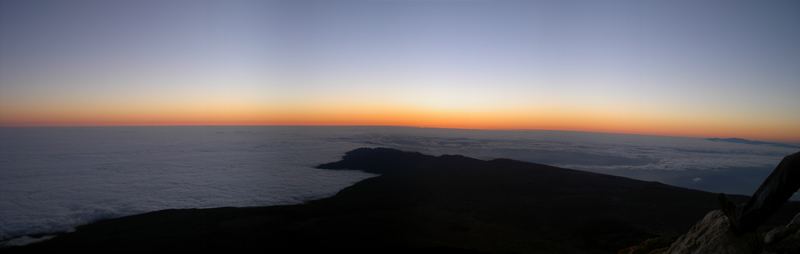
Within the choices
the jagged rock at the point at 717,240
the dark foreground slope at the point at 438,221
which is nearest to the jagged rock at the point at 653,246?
the jagged rock at the point at 717,240

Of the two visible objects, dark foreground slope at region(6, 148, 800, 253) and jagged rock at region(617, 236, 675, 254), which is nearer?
jagged rock at region(617, 236, 675, 254)

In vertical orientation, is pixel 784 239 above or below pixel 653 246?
above

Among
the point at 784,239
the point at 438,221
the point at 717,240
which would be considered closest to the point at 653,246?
the point at 717,240

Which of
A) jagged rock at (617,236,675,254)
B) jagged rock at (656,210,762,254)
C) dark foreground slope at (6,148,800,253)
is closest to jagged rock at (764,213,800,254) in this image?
jagged rock at (656,210,762,254)

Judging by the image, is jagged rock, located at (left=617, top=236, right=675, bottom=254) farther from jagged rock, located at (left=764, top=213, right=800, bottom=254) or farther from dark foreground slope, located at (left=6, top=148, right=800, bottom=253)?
dark foreground slope, located at (left=6, top=148, right=800, bottom=253)

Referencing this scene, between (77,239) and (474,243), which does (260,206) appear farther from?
(474,243)

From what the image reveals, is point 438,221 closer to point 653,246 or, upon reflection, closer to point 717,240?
point 653,246

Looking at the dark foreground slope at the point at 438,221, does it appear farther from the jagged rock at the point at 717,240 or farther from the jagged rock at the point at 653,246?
the jagged rock at the point at 717,240
